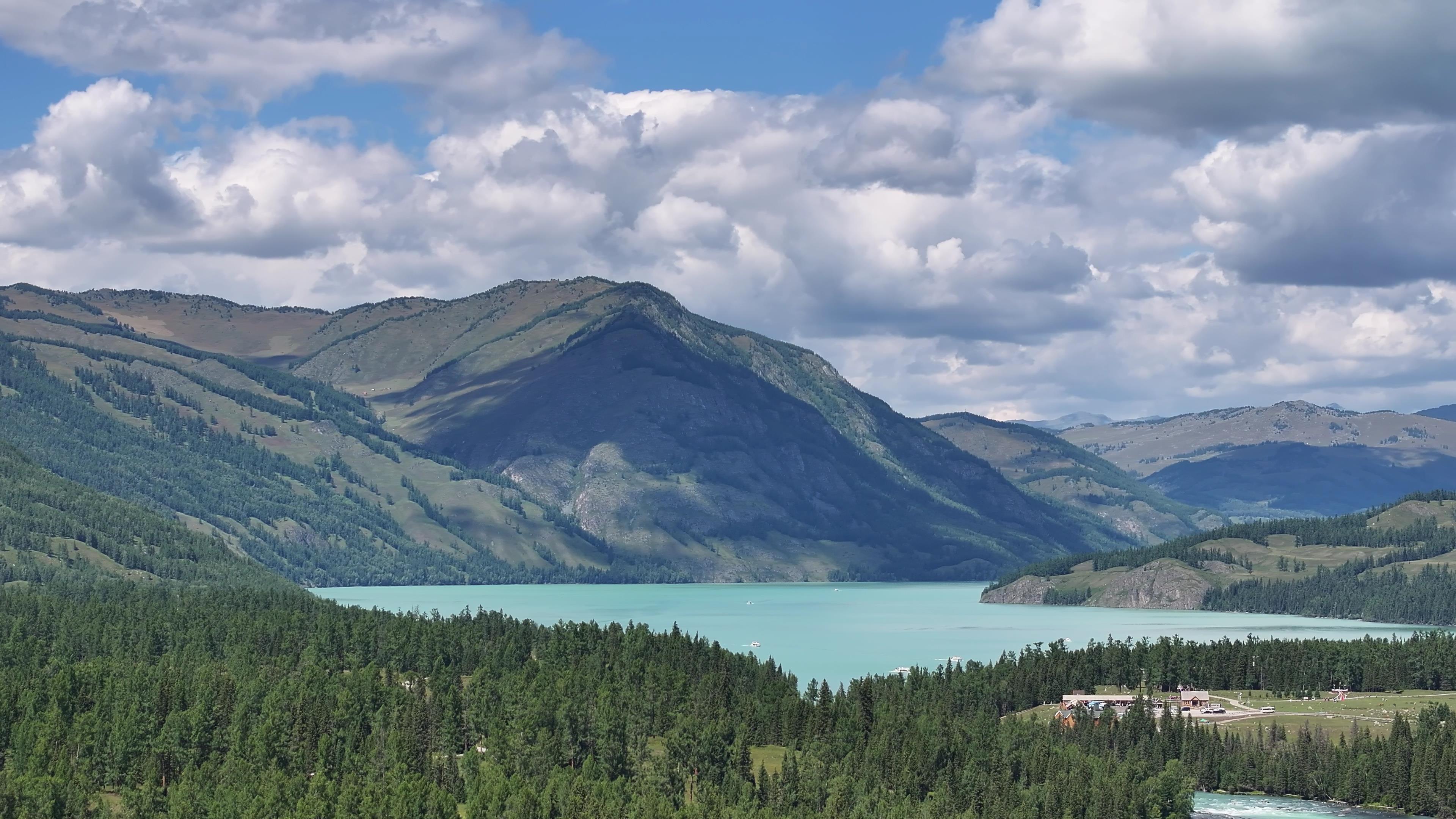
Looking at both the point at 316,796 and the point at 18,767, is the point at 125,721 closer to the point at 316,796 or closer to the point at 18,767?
the point at 18,767

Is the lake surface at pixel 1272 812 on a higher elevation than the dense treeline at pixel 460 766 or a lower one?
lower

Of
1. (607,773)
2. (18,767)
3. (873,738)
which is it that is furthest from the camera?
(873,738)

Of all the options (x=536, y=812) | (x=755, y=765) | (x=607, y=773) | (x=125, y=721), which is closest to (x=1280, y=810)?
(x=755, y=765)

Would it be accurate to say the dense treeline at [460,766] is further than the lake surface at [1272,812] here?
No

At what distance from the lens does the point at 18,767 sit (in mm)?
169625

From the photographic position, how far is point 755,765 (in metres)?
193

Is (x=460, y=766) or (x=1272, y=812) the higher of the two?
(x=460, y=766)

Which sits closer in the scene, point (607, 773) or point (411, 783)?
point (411, 783)

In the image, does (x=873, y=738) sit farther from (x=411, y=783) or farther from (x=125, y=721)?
(x=125, y=721)

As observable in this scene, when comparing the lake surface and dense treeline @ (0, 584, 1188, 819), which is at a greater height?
dense treeline @ (0, 584, 1188, 819)

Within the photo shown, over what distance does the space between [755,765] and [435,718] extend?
36.8m

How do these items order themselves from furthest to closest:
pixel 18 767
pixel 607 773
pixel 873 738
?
pixel 873 738 → pixel 607 773 → pixel 18 767

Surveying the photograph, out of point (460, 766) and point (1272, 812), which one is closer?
point (460, 766)

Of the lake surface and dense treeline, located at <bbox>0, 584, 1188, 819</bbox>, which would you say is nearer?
dense treeline, located at <bbox>0, 584, 1188, 819</bbox>
